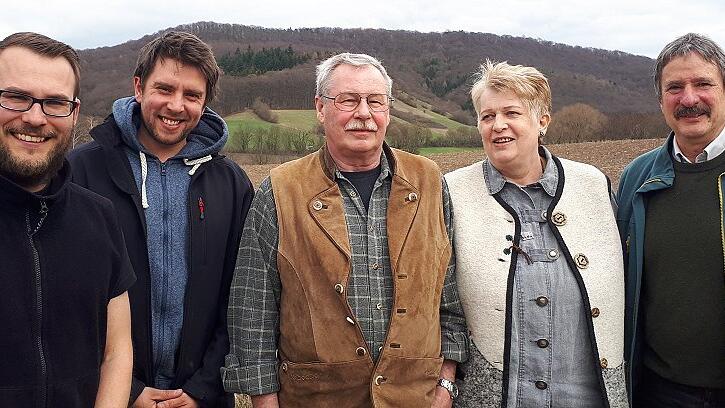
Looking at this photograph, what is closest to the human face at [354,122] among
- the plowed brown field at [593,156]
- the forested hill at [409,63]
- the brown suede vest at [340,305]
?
the brown suede vest at [340,305]

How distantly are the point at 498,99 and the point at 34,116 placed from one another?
6.44ft

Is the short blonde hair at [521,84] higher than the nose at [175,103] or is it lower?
higher

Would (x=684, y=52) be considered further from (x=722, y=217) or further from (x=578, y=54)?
(x=578, y=54)

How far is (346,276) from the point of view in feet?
8.83

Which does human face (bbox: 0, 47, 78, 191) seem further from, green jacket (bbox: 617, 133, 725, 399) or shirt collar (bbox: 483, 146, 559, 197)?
green jacket (bbox: 617, 133, 725, 399)

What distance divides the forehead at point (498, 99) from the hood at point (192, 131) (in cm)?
126

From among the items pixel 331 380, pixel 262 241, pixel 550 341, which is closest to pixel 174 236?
pixel 262 241

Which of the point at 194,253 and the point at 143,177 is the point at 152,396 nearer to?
the point at 194,253

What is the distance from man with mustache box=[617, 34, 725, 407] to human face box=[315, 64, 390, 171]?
53.1 inches

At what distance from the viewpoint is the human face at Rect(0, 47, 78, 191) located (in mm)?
2066

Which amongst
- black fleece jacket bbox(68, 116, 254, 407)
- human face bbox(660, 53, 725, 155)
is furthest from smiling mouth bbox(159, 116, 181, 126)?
human face bbox(660, 53, 725, 155)

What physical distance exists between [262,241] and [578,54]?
9849 centimetres

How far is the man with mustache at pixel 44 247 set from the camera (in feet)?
6.64

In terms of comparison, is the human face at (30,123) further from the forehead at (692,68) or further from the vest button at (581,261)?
the forehead at (692,68)
